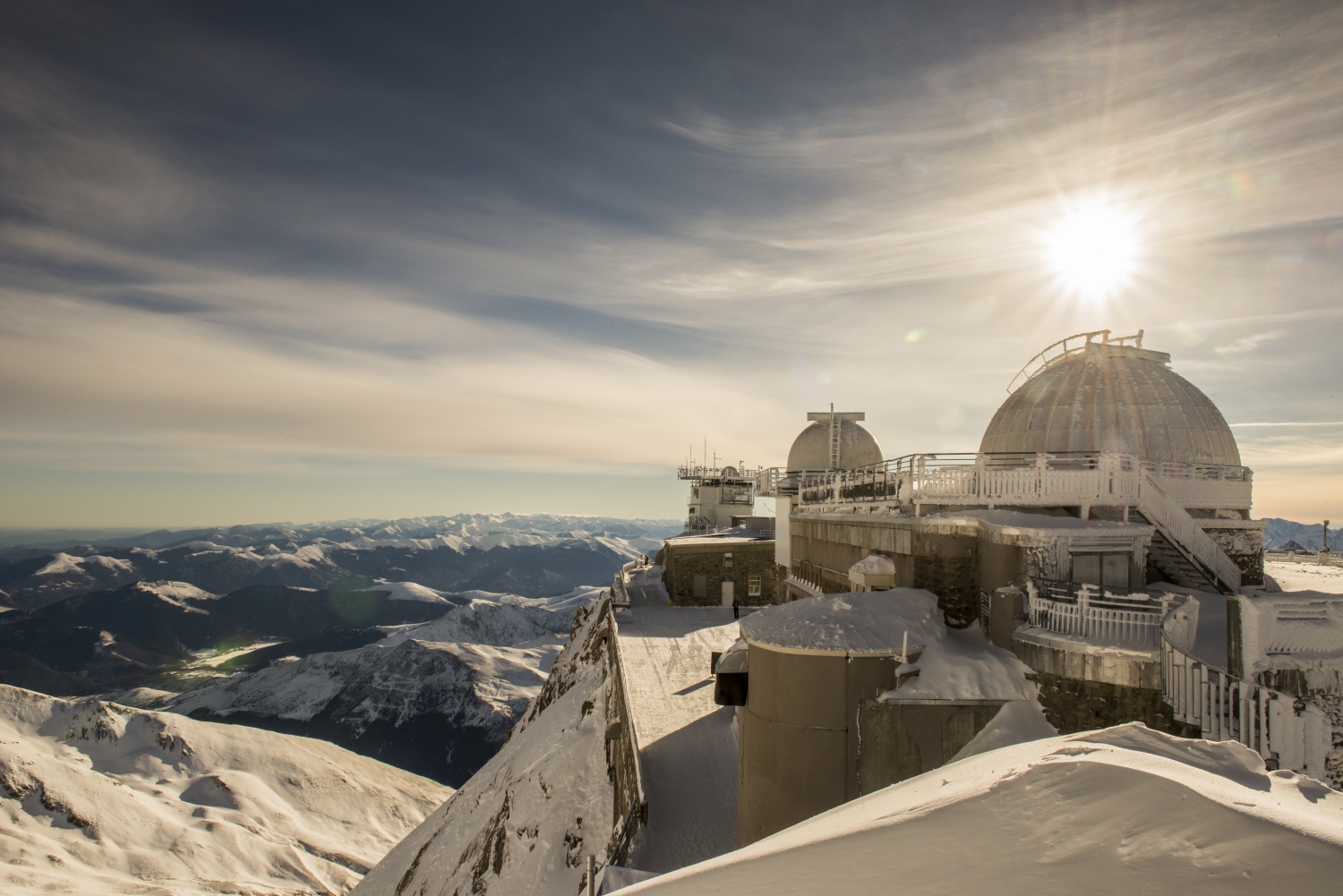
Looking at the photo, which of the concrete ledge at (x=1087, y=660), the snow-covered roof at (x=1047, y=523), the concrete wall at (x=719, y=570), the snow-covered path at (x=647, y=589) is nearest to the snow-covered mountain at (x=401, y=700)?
the snow-covered path at (x=647, y=589)

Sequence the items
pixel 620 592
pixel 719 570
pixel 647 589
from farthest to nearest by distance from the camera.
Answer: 1. pixel 647 589
2. pixel 620 592
3. pixel 719 570

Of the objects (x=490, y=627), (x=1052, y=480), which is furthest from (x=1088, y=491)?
(x=490, y=627)

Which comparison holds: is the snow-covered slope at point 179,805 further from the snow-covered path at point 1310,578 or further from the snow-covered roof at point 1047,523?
the snow-covered path at point 1310,578

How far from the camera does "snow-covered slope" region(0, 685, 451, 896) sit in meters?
64.9

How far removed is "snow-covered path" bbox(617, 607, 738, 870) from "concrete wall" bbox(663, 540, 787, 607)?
7.06m

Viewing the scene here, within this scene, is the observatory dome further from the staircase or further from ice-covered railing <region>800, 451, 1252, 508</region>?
the staircase

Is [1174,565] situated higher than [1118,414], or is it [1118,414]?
[1118,414]

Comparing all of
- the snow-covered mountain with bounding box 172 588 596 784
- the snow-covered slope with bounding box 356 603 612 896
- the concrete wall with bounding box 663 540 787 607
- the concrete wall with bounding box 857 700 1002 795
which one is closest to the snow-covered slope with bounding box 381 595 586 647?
the snow-covered mountain with bounding box 172 588 596 784

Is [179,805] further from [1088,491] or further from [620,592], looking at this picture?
[1088,491]

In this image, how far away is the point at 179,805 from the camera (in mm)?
78250

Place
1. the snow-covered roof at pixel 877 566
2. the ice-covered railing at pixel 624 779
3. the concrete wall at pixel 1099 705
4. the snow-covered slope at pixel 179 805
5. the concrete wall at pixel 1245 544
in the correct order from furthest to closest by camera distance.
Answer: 1. the snow-covered slope at pixel 179 805
2. the concrete wall at pixel 1245 544
3. the snow-covered roof at pixel 877 566
4. the ice-covered railing at pixel 624 779
5. the concrete wall at pixel 1099 705

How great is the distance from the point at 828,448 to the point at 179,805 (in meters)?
87.9

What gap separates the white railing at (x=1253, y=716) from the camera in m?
6.17

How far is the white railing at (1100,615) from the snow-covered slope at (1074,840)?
4.90 metres
